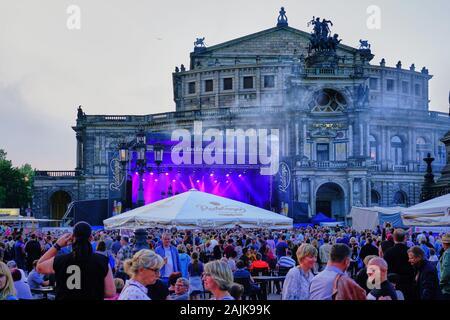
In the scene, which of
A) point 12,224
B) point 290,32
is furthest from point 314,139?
point 12,224

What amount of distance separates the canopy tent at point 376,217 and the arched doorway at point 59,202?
49933mm

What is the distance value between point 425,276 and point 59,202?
222 ft

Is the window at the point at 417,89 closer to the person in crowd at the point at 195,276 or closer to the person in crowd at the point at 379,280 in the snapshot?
the person in crowd at the point at 195,276

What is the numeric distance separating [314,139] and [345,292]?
2264 inches

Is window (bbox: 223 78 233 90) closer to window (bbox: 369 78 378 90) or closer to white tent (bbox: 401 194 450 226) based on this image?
window (bbox: 369 78 378 90)

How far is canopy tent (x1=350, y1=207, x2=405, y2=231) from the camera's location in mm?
21719

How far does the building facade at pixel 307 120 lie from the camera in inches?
2493

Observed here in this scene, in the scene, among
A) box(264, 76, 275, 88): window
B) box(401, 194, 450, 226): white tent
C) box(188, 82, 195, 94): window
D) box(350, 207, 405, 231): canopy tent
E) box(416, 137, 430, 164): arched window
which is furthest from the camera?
box(188, 82, 195, 94): window

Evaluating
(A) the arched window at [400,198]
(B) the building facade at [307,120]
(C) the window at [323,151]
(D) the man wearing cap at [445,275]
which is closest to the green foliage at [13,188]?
(B) the building facade at [307,120]

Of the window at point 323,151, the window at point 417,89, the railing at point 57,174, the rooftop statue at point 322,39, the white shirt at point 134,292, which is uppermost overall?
the rooftop statue at point 322,39

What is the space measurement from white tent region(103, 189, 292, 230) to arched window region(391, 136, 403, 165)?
5118 cm

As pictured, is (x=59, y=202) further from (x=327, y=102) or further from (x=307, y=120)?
(x=327, y=102)

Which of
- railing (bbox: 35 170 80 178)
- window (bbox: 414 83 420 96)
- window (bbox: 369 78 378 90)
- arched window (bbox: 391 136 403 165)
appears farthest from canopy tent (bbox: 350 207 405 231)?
window (bbox: 414 83 420 96)

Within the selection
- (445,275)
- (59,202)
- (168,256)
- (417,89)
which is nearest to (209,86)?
(59,202)
